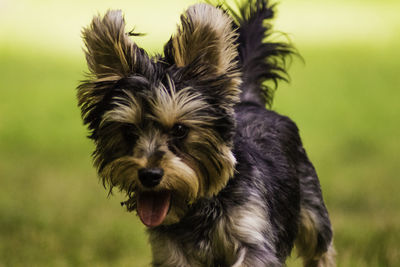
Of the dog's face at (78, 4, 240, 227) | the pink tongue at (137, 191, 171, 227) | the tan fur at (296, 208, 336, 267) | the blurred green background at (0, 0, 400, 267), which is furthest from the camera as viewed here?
the blurred green background at (0, 0, 400, 267)

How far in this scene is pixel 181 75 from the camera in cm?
486

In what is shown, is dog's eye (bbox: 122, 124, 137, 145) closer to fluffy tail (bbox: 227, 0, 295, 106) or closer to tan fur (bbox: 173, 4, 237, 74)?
tan fur (bbox: 173, 4, 237, 74)

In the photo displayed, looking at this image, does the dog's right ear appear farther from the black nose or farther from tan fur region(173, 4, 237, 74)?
the black nose

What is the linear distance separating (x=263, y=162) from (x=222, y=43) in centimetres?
110

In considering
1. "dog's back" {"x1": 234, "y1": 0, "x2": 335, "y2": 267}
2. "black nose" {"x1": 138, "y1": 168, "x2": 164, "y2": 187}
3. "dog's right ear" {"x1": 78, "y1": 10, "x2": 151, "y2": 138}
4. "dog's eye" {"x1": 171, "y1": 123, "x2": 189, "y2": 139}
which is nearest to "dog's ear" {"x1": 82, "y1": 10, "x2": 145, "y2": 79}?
"dog's right ear" {"x1": 78, "y1": 10, "x2": 151, "y2": 138}

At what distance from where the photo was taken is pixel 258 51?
267 inches

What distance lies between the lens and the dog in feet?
15.4

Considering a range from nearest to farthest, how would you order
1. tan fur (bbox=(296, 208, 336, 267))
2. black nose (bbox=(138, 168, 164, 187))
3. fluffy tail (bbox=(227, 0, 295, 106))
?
1. black nose (bbox=(138, 168, 164, 187))
2. tan fur (bbox=(296, 208, 336, 267))
3. fluffy tail (bbox=(227, 0, 295, 106))

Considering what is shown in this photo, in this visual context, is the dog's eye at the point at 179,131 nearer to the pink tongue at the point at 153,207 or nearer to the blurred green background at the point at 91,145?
the pink tongue at the point at 153,207

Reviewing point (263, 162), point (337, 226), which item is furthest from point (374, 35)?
point (263, 162)

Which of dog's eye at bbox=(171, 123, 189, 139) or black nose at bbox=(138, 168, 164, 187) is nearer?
black nose at bbox=(138, 168, 164, 187)

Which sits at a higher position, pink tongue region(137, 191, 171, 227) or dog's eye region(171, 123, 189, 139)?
dog's eye region(171, 123, 189, 139)

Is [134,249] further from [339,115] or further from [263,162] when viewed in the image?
[339,115]

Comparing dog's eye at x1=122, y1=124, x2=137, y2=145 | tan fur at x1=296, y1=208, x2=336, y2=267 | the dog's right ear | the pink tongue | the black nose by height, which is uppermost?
the dog's right ear
